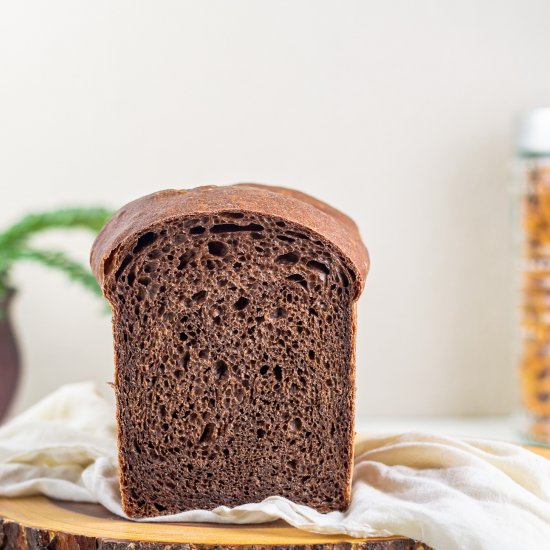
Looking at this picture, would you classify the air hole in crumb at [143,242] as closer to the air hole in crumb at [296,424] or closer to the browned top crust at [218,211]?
the browned top crust at [218,211]

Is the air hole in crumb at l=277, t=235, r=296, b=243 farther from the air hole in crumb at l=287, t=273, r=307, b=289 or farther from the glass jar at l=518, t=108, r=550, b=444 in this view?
the glass jar at l=518, t=108, r=550, b=444

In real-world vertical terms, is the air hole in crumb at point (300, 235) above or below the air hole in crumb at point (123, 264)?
above

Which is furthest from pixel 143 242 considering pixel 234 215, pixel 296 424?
pixel 296 424

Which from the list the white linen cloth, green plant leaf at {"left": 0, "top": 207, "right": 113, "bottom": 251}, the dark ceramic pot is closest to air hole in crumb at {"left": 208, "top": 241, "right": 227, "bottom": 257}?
the white linen cloth

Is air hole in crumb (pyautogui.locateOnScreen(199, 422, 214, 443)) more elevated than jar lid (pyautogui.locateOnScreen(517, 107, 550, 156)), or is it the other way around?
jar lid (pyautogui.locateOnScreen(517, 107, 550, 156))

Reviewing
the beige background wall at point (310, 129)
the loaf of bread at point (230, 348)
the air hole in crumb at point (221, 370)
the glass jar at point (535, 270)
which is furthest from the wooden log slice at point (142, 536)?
the beige background wall at point (310, 129)

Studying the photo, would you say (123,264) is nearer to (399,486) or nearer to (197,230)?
(197,230)

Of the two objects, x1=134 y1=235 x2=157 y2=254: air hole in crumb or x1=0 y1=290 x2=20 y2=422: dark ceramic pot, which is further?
x1=0 y1=290 x2=20 y2=422: dark ceramic pot
